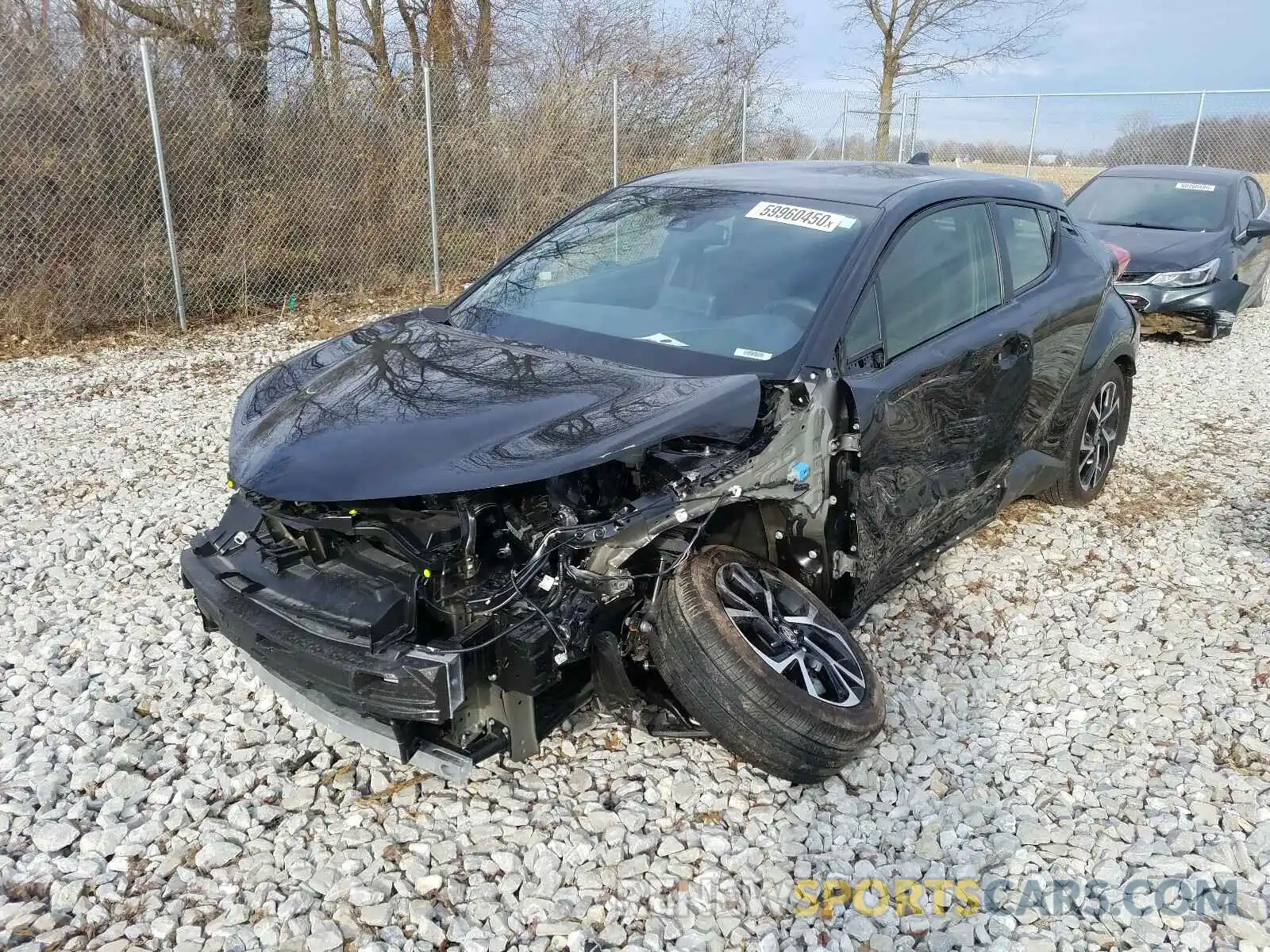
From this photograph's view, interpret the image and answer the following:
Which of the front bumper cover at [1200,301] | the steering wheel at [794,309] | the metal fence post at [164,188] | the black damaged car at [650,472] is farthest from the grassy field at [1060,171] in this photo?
the steering wheel at [794,309]

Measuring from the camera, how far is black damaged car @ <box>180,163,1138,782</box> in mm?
2529

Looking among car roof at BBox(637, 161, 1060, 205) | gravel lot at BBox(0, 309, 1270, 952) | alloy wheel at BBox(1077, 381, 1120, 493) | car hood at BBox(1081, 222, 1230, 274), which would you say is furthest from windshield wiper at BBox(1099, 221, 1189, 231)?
gravel lot at BBox(0, 309, 1270, 952)

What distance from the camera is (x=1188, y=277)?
29.4 ft

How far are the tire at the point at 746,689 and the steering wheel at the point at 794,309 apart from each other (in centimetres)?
89

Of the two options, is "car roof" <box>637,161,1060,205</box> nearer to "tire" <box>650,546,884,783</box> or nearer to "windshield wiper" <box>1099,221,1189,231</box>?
"tire" <box>650,546,884,783</box>

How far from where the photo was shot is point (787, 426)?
9.58 feet

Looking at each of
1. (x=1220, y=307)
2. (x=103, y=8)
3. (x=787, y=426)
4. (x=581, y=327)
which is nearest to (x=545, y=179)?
(x=103, y=8)

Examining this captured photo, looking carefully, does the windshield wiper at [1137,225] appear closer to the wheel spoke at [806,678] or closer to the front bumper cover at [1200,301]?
the front bumper cover at [1200,301]

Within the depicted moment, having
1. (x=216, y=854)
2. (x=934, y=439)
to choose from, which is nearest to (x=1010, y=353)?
(x=934, y=439)

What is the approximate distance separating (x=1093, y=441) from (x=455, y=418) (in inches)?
150

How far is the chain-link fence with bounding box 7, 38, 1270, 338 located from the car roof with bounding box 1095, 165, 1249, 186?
18.5 ft

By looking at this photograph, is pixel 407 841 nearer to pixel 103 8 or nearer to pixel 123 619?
pixel 123 619

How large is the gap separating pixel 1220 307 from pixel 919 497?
731 cm

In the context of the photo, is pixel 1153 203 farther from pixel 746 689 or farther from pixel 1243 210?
pixel 746 689
